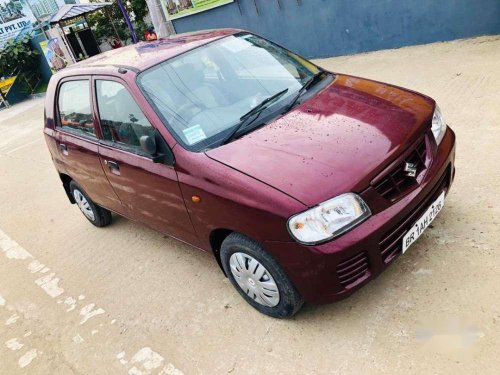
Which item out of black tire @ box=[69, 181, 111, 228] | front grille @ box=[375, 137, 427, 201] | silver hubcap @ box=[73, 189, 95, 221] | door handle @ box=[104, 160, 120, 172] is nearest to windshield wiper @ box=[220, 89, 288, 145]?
front grille @ box=[375, 137, 427, 201]

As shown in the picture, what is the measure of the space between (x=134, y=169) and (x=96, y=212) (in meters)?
1.76

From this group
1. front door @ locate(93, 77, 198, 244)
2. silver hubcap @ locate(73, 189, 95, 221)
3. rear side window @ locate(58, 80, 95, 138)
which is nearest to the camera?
front door @ locate(93, 77, 198, 244)

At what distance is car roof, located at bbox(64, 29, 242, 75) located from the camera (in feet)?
11.3

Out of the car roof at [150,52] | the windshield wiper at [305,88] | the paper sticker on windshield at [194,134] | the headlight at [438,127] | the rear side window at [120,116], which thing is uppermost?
the car roof at [150,52]

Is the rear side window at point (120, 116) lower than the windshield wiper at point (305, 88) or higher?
higher

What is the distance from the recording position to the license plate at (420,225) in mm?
2617

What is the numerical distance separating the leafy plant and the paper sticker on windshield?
737 inches

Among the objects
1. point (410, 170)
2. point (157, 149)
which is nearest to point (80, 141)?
point (157, 149)

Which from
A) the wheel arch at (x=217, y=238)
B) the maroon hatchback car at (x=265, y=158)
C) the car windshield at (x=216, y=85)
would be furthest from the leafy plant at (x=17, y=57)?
the wheel arch at (x=217, y=238)

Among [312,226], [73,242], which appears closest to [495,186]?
[312,226]

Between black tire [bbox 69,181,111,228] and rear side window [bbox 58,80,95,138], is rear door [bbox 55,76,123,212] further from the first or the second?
black tire [bbox 69,181,111,228]

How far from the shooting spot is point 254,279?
111 inches

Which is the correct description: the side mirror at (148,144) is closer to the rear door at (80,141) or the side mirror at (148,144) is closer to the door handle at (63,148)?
the rear door at (80,141)

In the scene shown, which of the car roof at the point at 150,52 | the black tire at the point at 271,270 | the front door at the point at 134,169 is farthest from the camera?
the car roof at the point at 150,52
